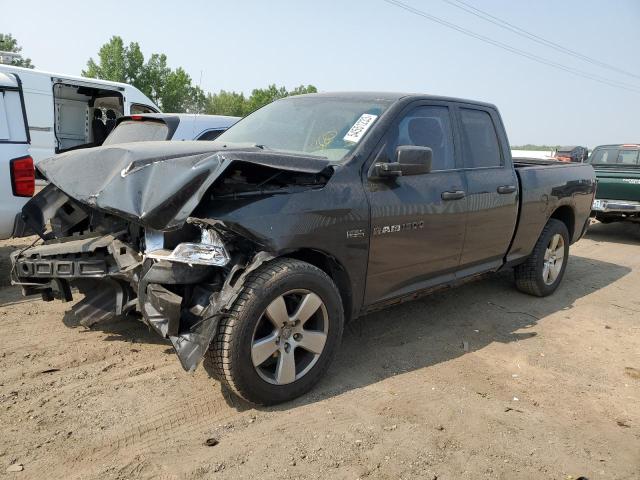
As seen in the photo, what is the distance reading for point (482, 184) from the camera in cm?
438

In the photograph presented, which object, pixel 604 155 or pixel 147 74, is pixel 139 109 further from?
pixel 147 74

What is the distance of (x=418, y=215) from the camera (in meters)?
3.70

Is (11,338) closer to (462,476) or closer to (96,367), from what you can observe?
(96,367)

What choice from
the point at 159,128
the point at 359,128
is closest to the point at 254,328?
the point at 359,128

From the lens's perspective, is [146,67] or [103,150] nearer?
[103,150]

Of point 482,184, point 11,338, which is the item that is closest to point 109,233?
point 11,338

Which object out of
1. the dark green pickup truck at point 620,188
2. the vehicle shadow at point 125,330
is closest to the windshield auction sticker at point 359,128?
the vehicle shadow at point 125,330

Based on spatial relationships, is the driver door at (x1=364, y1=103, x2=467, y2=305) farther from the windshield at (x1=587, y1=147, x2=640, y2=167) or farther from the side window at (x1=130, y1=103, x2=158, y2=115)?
the windshield at (x1=587, y1=147, x2=640, y2=167)

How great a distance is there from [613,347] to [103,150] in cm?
441

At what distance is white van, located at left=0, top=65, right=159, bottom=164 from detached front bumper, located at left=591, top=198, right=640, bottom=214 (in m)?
8.84

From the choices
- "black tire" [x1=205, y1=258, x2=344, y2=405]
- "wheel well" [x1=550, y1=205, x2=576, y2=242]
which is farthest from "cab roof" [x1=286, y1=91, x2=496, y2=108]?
"wheel well" [x1=550, y1=205, x2=576, y2=242]

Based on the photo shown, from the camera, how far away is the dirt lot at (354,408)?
255 centimetres

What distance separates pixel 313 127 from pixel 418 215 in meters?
1.05

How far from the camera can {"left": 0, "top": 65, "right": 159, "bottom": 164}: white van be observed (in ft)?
28.8
